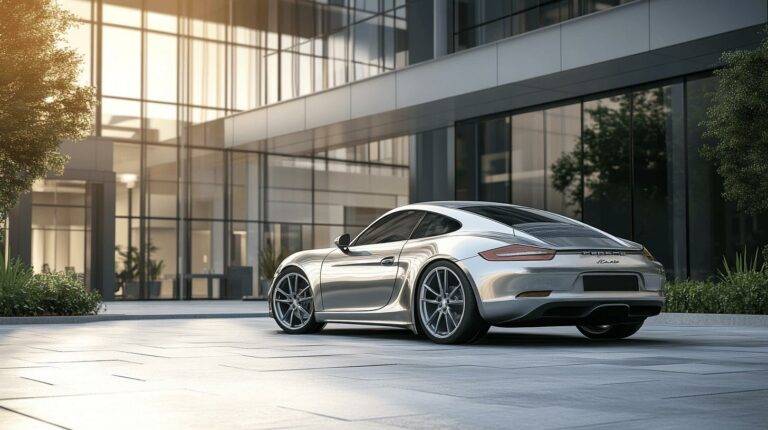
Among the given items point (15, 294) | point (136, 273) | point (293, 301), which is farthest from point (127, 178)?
point (293, 301)

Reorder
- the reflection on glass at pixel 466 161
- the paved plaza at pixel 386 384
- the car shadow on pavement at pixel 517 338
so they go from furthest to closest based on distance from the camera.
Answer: the reflection on glass at pixel 466 161 < the car shadow on pavement at pixel 517 338 < the paved plaza at pixel 386 384

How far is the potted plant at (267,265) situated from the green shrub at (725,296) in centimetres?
1920

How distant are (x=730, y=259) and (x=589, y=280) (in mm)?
11307

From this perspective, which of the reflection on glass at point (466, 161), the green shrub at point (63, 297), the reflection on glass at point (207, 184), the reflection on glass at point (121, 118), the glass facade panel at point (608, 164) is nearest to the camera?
the green shrub at point (63, 297)

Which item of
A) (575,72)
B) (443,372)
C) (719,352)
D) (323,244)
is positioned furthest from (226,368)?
(323,244)

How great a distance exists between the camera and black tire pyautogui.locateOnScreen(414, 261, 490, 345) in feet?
29.7

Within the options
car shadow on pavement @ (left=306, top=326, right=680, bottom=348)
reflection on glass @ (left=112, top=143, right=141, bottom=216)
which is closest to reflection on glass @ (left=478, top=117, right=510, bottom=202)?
car shadow on pavement @ (left=306, top=326, right=680, bottom=348)

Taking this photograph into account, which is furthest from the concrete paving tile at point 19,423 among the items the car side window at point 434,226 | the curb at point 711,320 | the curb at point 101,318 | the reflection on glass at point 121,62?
the reflection on glass at point 121,62

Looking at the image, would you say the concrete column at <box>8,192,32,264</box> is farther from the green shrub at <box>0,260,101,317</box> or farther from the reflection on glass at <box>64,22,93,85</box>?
the green shrub at <box>0,260,101,317</box>

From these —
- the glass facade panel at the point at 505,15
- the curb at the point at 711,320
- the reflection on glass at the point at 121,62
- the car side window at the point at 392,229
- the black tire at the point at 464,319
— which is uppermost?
the reflection on glass at the point at 121,62

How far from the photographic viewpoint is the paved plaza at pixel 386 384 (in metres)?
4.64

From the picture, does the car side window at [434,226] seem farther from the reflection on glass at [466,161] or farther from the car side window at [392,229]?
the reflection on glass at [466,161]

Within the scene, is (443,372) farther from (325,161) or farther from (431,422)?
(325,161)

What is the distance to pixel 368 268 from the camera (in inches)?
407
